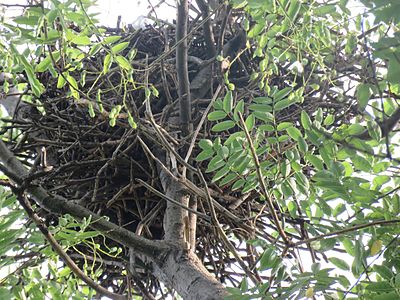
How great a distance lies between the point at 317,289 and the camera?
84 cm

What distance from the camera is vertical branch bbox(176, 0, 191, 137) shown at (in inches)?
54.0

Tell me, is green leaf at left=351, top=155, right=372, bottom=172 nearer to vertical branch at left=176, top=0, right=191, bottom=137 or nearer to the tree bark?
the tree bark

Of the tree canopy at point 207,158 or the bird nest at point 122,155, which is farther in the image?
the bird nest at point 122,155

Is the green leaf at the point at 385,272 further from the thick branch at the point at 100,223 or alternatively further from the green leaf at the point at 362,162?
the thick branch at the point at 100,223

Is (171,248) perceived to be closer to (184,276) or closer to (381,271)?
(184,276)

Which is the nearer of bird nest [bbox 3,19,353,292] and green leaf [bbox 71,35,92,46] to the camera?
green leaf [bbox 71,35,92,46]

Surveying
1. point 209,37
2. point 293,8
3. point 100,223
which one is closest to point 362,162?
point 293,8

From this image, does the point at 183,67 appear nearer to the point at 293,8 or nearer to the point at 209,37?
the point at 209,37

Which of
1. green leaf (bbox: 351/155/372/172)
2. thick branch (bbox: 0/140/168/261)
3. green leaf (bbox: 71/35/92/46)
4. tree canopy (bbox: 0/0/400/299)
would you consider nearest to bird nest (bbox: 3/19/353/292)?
tree canopy (bbox: 0/0/400/299)

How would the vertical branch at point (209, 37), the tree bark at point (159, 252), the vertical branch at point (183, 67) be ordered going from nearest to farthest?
1. the tree bark at point (159, 252)
2. the vertical branch at point (183, 67)
3. the vertical branch at point (209, 37)

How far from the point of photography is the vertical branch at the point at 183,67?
54.0 inches

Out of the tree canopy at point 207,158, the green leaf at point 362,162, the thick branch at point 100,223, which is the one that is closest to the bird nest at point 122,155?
the tree canopy at point 207,158

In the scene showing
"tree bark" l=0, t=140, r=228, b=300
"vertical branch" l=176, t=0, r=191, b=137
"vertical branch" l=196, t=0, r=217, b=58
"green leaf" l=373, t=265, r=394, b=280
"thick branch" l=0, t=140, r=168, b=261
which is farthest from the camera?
"vertical branch" l=196, t=0, r=217, b=58

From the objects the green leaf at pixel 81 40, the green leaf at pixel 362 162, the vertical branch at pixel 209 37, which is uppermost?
the vertical branch at pixel 209 37
